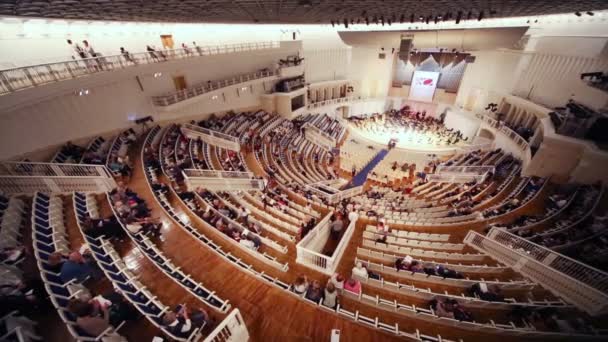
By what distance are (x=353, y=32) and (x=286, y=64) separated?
22.1ft

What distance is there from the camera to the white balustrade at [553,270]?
608 centimetres

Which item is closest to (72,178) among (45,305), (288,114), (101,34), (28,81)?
(28,81)

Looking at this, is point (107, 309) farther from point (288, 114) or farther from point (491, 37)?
point (491, 37)

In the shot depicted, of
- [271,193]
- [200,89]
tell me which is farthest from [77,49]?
[271,193]

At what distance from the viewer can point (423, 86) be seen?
26000 millimetres

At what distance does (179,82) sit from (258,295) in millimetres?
14972

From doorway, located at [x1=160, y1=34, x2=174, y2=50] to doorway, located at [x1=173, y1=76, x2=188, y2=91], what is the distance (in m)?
2.56

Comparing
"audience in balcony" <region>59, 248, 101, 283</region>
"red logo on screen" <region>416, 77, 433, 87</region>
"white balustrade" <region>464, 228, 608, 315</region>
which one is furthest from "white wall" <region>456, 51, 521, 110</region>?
"audience in balcony" <region>59, 248, 101, 283</region>

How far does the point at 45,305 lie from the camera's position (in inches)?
174

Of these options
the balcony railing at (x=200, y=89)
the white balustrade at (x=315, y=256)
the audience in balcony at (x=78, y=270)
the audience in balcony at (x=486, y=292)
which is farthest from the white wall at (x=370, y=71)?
the audience in balcony at (x=78, y=270)

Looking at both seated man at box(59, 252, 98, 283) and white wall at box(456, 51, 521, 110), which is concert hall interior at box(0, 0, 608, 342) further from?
white wall at box(456, 51, 521, 110)

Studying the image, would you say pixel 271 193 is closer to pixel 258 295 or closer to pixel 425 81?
pixel 258 295

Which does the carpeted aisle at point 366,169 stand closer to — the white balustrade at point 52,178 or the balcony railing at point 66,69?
the white balustrade at point 52,178

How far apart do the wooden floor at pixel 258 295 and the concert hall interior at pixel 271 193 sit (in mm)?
49
